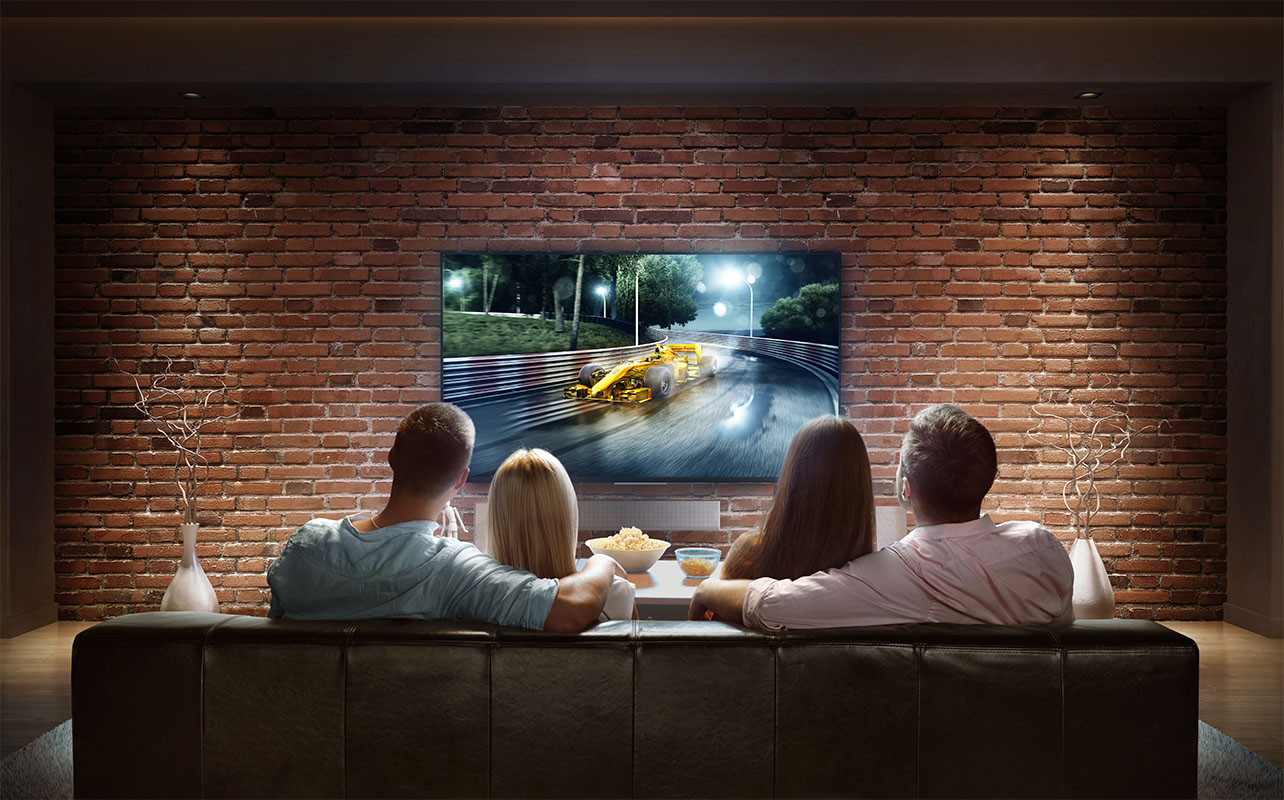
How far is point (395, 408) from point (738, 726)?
10.4ft

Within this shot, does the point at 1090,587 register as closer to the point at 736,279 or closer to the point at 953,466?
the point at 736,279

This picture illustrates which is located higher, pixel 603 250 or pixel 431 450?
pixel 603 250

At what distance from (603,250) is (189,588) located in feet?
7.81

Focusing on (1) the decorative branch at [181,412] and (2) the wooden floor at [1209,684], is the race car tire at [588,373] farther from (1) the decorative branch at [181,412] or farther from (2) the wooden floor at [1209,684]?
(2) the wooden floor at [1209,684]

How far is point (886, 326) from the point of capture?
4027 millimetres

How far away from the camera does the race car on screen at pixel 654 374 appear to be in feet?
13.1

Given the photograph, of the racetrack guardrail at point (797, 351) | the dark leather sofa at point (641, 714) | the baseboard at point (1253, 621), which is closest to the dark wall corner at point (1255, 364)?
the baseboard at point (1253, 621)

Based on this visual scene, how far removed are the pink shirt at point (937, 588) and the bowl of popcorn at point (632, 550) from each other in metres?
1.38

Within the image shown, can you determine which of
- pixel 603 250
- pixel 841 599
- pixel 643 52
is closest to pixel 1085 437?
pixel 603 250

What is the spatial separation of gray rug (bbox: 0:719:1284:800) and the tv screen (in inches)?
76.0

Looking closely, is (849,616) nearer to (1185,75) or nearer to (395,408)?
(395,408)

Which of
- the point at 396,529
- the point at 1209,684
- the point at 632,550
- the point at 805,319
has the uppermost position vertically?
the point at 805,319

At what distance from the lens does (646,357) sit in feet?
13.2

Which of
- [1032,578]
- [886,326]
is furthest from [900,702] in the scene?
[886,326]
